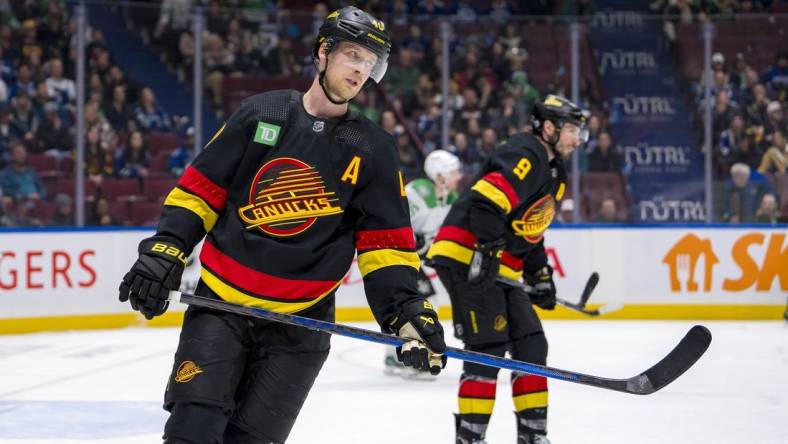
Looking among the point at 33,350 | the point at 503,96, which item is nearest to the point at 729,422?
the point at 33,350

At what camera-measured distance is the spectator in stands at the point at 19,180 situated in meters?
8.45

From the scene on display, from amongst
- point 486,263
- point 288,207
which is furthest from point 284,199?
point 486,263

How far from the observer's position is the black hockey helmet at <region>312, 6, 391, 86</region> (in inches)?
113

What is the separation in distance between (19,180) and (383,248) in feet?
20.2

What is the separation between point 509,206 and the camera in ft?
14.5

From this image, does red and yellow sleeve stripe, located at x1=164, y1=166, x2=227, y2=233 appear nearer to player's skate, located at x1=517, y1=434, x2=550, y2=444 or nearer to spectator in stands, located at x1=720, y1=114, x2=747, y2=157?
player's skate, located at x1=517, y1=434, x2=550, y2=444

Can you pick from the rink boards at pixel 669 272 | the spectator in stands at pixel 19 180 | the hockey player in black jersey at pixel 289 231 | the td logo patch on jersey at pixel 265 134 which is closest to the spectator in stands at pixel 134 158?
the spectator in stands at pixel 19 180

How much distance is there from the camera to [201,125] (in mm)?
9203

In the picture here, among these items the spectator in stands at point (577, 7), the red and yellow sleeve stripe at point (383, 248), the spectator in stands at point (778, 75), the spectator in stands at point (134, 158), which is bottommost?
the spectator in stands at point (134, 158)

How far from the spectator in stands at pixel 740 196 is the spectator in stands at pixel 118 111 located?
460cm

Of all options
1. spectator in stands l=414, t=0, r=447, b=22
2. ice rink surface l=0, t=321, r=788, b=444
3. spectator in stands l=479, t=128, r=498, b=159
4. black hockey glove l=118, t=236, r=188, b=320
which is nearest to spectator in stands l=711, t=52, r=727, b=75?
spectator in stands l=479, t=128, r=498, b=159

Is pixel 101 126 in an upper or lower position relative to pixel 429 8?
lower

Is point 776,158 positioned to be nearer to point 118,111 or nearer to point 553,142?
point 118,111

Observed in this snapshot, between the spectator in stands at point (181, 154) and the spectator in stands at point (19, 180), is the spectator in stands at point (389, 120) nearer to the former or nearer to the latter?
the spectator in stands at point (181, 154)
